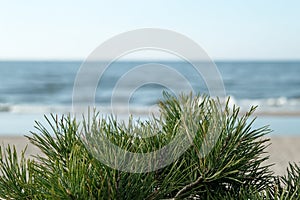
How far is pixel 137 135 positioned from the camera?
2.37 ft

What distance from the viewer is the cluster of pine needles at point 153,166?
0.61m

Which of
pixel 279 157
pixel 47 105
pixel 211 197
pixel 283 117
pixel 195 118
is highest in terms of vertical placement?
pixel 47 105

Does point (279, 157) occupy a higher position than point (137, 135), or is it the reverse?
point (279, 157)

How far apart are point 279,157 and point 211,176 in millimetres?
A: 6216

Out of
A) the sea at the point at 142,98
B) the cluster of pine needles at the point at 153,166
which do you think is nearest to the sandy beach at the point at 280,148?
the sea at the point at 142,98

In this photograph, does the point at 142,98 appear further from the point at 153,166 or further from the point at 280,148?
the point at 153,166

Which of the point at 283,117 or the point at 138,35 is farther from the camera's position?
the point at 283,117

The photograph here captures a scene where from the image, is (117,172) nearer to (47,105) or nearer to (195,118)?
(195,118)

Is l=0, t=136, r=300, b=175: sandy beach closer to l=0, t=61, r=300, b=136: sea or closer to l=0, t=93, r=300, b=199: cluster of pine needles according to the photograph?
l=0, t=61, r=300, b=136: sea

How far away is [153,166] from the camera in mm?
658

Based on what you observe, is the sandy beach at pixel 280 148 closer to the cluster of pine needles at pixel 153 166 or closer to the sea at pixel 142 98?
the sea at pixel 142 98

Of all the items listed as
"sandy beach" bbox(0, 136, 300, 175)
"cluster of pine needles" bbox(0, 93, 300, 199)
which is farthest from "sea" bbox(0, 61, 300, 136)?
"cluster of pine needles" bbox(0, 93, 300, 199)

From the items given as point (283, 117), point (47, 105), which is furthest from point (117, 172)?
point (47, 105)

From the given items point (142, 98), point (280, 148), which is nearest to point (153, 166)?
point (280, 148)
